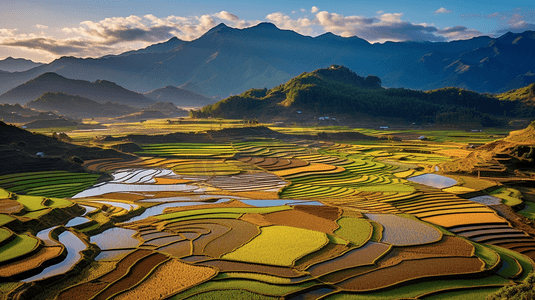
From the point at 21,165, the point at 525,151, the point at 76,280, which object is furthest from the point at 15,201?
the point at 525,151

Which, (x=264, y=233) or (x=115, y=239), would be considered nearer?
(x=115, y=239)

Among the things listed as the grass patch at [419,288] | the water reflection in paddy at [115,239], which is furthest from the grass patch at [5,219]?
the grass patch at [419,288]

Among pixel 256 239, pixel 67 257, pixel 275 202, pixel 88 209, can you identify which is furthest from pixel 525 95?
pixel 67 257

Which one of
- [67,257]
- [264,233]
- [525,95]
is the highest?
[525,95]

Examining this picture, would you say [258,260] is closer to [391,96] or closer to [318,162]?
[318,162]

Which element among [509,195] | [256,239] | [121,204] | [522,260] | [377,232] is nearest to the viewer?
[522,260]

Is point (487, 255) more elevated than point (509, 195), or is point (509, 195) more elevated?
point (509, 195)

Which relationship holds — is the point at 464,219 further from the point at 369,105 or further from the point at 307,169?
the point at 369,105
